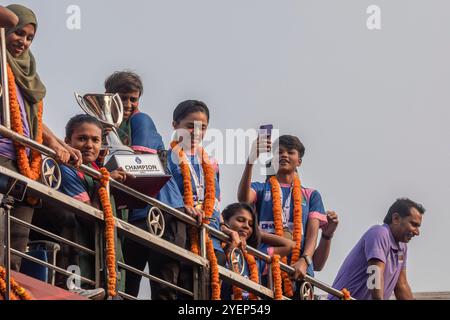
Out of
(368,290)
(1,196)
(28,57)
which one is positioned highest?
(28,57)

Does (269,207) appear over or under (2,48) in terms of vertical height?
under

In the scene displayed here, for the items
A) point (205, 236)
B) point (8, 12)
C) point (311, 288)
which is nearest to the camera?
point (8, 12)

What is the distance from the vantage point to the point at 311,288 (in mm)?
12750

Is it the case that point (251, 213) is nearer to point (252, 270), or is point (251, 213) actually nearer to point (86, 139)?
point (252, 270)

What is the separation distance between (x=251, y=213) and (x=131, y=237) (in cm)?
157

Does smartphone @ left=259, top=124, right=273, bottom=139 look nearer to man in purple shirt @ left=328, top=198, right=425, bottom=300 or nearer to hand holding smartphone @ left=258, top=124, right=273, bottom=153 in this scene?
hand holding smartphone @ left=258, top=124, right=273, bottom=153

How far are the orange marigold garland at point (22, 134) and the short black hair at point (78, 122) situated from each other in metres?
0.36

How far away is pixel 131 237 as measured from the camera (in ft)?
36.2

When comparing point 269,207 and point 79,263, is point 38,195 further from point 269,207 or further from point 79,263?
point 269,207

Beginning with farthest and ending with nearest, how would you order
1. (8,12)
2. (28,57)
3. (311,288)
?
(311,288) → (28,57) → (8,12)

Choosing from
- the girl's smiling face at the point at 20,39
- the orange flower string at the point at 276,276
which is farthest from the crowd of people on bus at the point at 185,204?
the orange flower string at the point at 276,276

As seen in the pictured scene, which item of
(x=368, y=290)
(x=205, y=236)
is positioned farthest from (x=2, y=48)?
(x=368, y=290)

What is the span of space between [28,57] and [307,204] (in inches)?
129

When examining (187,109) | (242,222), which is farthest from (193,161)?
(242,222)
